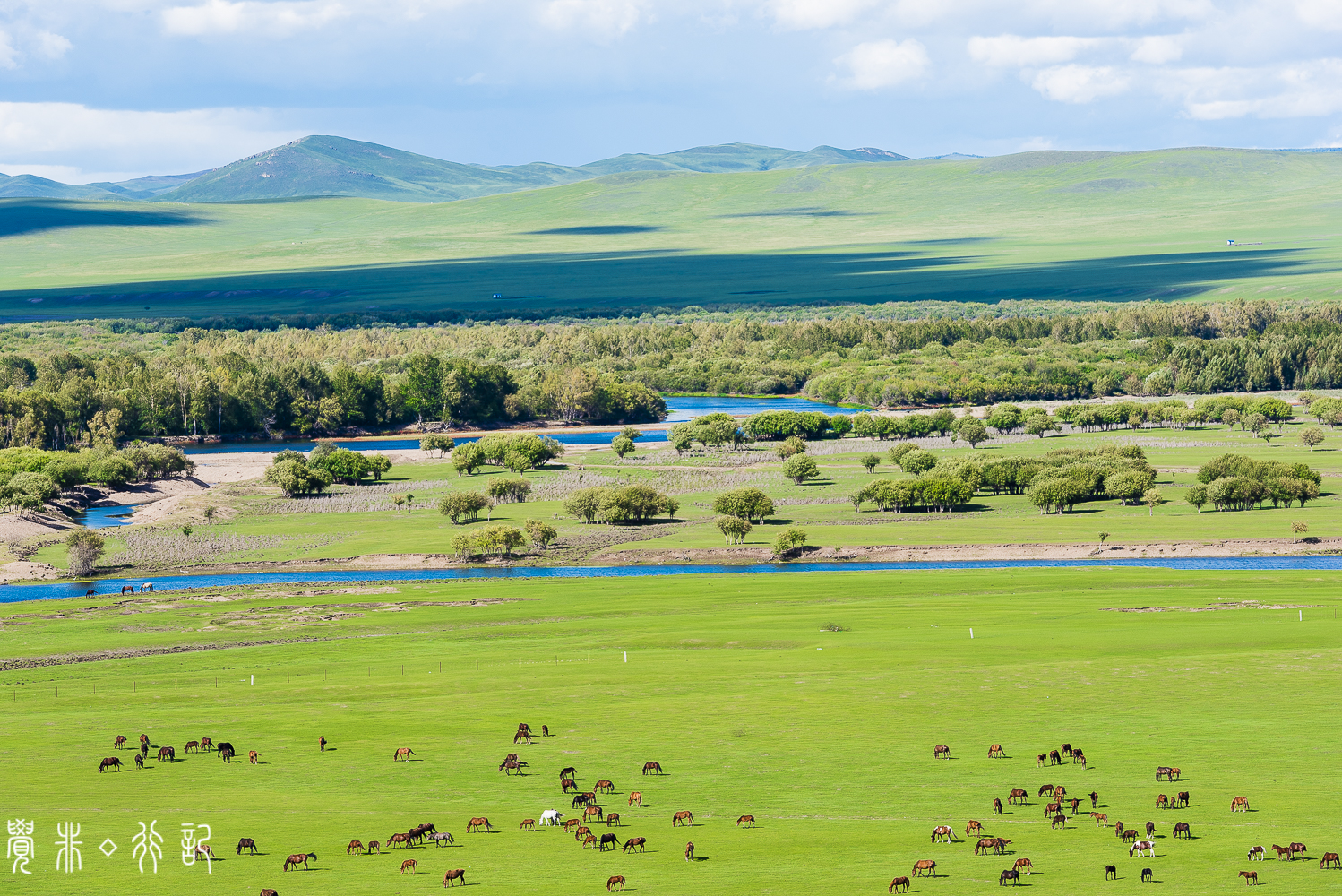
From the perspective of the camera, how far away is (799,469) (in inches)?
4715

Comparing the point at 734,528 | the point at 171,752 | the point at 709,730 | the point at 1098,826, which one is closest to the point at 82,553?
the point at 734,528

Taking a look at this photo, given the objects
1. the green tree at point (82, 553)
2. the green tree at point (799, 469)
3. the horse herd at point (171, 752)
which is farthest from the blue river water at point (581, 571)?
the horse herd at point (171, 752)

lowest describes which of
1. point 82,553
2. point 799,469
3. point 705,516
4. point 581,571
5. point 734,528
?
point 581,571

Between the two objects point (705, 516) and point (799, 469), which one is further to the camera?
point (799, 469)

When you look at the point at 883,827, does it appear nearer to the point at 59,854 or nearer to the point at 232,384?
the point at 59,854

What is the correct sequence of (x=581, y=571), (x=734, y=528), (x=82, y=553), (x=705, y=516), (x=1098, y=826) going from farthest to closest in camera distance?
(x=705, y=516)
(x=734, y=528)
(x=581, y=571)
(x=82, y=553)
(x=1098, y=826)

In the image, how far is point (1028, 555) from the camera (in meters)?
89.9

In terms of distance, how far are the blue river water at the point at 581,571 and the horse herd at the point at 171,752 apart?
4393 cm

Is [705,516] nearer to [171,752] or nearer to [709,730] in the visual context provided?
[709,730]

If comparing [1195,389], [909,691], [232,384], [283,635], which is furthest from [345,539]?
[1195,389]

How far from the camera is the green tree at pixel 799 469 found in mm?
119725

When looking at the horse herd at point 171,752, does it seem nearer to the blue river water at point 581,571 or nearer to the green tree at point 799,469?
the blue river water at point 581,571

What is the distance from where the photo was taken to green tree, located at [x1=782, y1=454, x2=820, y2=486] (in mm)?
119725

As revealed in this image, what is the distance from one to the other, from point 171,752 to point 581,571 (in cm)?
5134
